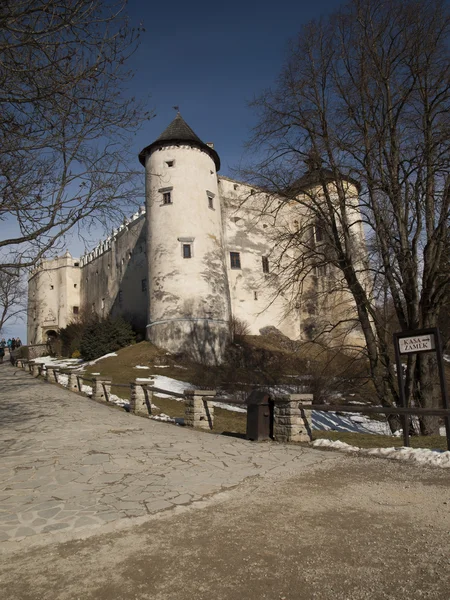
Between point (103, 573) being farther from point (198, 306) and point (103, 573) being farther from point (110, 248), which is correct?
point (110, 248)

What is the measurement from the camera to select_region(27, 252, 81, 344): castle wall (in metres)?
51.7

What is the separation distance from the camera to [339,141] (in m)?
12.5


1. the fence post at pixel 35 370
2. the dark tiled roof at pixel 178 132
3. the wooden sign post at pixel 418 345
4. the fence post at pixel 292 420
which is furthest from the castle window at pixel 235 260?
the wooden sign post at pixel 418 345

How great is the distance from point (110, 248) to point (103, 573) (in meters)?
43.3

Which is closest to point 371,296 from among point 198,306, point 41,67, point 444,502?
point 444,502

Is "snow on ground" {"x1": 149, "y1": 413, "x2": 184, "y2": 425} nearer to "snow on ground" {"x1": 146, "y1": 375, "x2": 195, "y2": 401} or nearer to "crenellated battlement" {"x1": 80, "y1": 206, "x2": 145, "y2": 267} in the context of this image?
"snow on ground" {"x1": 146, "y1": 375, "x2": 195, "y2": 401}

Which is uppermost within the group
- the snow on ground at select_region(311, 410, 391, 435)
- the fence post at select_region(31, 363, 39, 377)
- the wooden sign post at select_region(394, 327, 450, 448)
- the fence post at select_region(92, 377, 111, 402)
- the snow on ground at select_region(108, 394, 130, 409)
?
the wooden sign post at select_region(394, 327, 450, 448)

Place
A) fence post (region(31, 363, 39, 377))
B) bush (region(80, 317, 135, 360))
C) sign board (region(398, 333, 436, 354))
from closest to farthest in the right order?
sign board (region(398, 333, 436, 354))
fence post (region(31, 363, 39, 377))
bush (region(80, 317, 135, 360))

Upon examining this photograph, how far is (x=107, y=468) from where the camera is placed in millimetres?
6594

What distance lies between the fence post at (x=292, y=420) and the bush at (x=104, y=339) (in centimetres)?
2372

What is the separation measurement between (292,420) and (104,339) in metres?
24.5

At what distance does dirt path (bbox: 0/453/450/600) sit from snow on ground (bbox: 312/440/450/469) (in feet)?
4.46

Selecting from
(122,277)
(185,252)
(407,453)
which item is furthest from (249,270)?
(407,453)

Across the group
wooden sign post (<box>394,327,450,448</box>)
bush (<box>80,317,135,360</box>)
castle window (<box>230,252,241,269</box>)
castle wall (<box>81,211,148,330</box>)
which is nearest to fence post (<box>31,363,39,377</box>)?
bush (<box>80,317,135,360</box>)
